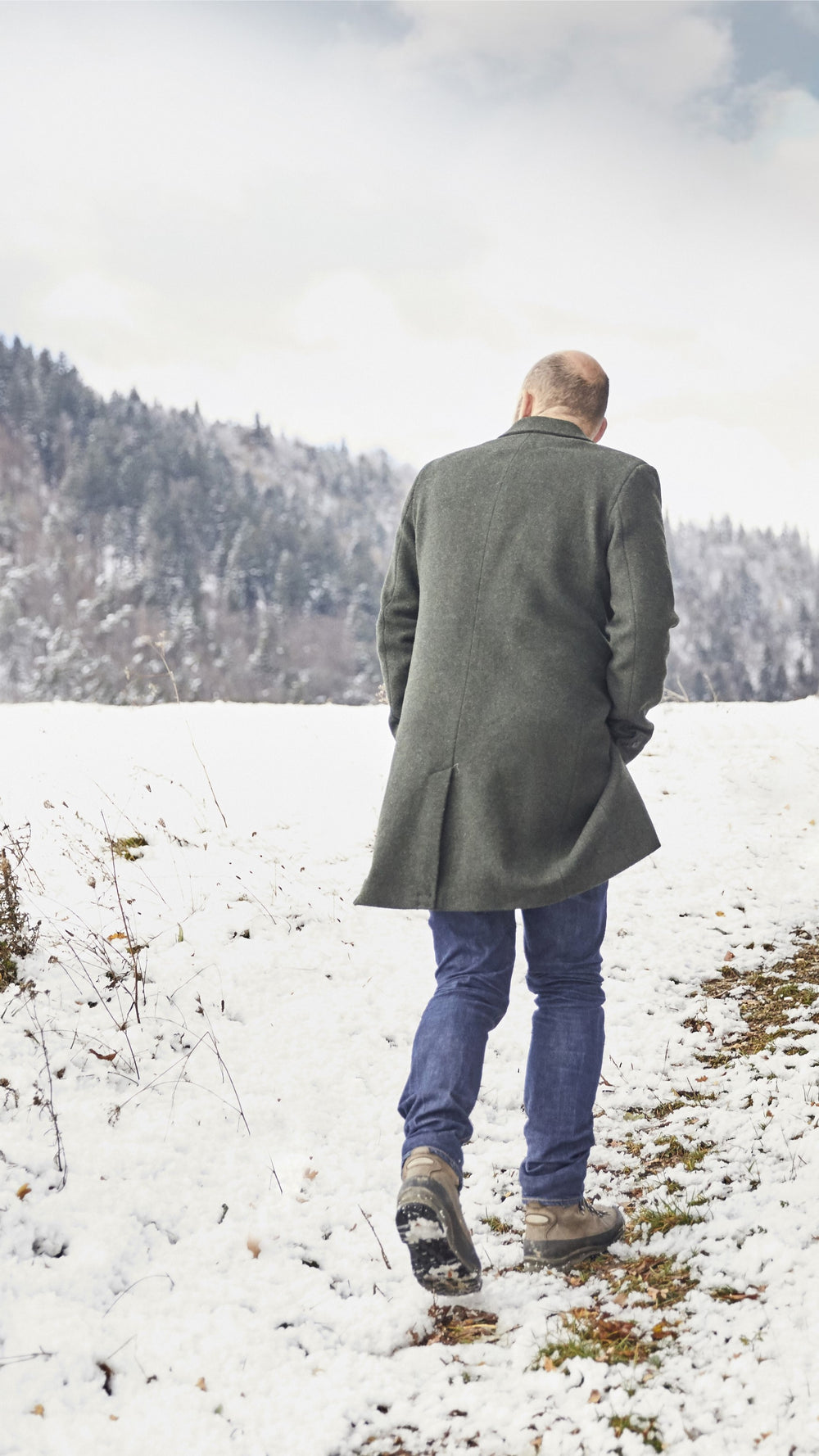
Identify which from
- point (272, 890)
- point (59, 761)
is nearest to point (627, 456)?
point (272, 890)

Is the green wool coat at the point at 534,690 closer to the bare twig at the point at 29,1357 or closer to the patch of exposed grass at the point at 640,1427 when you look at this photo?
the patch of exposed grass at the point at 640,1427

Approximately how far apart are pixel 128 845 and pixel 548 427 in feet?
11.1

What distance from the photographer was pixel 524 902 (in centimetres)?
226

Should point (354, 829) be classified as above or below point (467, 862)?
below

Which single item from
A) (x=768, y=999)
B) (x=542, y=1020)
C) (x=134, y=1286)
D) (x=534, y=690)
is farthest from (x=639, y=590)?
(x=768, y=999)

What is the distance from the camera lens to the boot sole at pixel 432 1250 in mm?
2018

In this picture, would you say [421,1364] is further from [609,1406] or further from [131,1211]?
[131,1211]

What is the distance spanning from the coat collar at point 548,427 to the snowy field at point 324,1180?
2.14 meters

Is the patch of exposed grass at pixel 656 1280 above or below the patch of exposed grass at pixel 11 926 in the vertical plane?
below

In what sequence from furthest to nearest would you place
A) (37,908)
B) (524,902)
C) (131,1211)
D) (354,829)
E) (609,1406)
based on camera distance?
(354,829) < (37,908) < (131,1211) < (524,902) < (609,1406)

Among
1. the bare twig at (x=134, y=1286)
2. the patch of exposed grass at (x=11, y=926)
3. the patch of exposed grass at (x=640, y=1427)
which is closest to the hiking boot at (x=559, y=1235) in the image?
the patch of exposed grass at (x=640, y=1427)

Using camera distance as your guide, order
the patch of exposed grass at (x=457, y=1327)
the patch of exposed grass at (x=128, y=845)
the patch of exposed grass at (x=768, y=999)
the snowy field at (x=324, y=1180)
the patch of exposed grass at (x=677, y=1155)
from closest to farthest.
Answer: the snowy field at (x=324, y=1180), the patch of exposed grass at (x=457, y=1327), the patch of exposed grass at (x=677, y=1155), the patch of exposed grass at (x=768, y=999), the patch of exposed grass at (x=128, y=845)

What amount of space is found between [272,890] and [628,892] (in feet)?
7.45

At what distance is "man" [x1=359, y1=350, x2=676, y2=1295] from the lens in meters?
2.28
